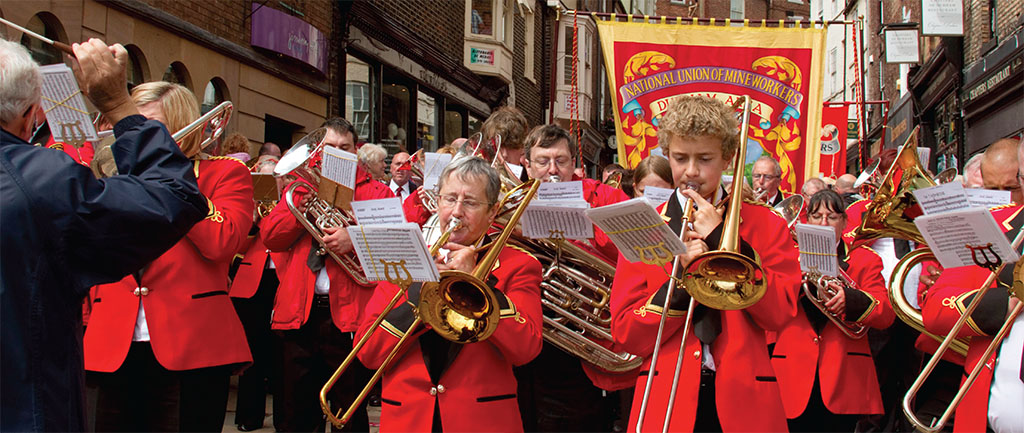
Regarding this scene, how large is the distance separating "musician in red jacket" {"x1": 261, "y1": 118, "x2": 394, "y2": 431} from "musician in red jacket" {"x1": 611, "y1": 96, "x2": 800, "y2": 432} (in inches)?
99.0

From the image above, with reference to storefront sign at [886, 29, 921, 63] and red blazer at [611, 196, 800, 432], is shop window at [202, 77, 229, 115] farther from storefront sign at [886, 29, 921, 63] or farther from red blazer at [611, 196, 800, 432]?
storefront sign at [886, 29, 921, 63]

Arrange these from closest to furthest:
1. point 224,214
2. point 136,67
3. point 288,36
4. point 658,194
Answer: point 224,214, point 658,194, point 136,67, point 288,36

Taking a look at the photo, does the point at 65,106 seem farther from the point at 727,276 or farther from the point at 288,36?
the point at 288,36

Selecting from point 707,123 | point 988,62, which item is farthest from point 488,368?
point 988,62

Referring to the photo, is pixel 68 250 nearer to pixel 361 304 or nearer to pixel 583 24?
pixel 361 304

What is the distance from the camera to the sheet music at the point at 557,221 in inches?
162

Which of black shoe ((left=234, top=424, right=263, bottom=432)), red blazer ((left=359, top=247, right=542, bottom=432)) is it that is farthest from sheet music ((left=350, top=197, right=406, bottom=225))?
black shoe ((left=234, top=424, right=263, bottom=432))

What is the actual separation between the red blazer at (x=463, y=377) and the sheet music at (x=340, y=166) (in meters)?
1.68

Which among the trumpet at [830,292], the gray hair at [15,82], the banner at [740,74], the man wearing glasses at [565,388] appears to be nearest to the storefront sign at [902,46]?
→ the banner at [740,74]

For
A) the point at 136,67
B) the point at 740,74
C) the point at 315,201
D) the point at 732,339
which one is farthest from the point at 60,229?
the point at 136,67

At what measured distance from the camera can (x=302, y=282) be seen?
5492mm

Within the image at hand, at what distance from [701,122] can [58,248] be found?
6.64 ft

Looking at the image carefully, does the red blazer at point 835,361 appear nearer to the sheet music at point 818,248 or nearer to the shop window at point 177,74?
the sheet music at point 818,248

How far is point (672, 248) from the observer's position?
2844 millimetres
